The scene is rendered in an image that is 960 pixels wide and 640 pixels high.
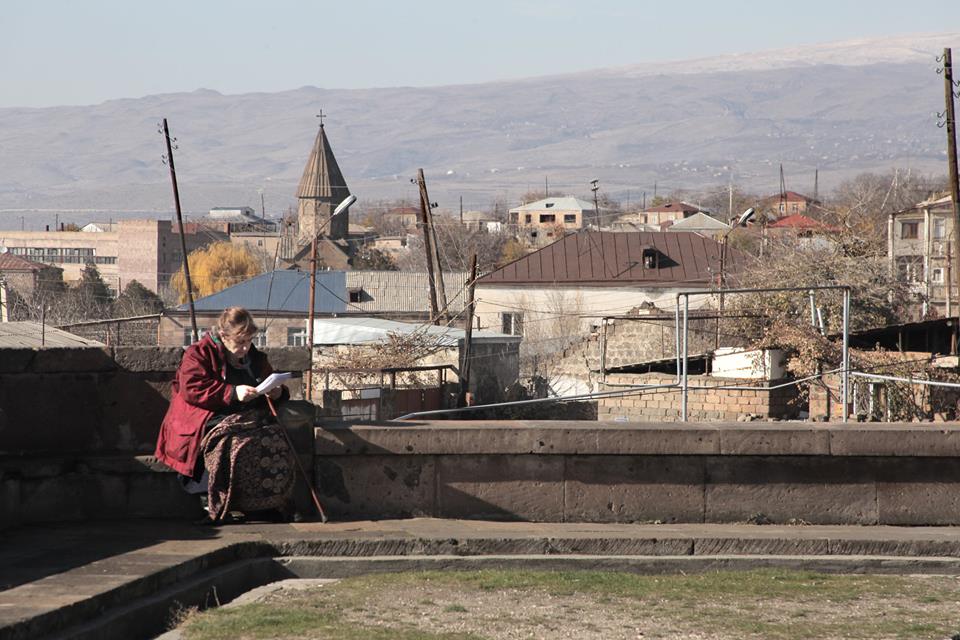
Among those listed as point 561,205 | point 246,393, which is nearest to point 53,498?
point 246,393

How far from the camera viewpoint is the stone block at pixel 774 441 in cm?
813

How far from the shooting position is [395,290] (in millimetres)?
74938

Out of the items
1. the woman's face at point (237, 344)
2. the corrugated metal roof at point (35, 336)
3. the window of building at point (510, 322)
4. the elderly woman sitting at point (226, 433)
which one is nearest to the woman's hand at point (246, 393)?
the elderly woman sitting at point (226, 433)

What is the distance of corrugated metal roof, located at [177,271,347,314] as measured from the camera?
65.8 m

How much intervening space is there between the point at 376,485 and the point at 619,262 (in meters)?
59.4

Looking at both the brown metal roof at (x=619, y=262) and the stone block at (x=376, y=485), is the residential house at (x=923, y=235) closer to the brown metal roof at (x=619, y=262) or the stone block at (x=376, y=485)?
the brown metal roof at (x=619, y=262)

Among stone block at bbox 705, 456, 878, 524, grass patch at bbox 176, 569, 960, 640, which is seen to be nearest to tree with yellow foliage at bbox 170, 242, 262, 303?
stone block at bbox 705, 456, 878, 524

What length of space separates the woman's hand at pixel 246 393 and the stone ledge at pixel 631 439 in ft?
2.17

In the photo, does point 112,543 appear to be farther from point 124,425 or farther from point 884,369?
point 884,369

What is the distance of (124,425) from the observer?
8234 millimetres

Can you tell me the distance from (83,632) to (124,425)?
9.20 ft

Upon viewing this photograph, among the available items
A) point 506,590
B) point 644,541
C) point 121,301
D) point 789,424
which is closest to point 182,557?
point 506,590

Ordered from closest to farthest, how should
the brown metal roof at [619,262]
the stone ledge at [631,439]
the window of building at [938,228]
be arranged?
the stone ledge at [631,439], the brown metal roof at [619,262], the window of building at [938,228]

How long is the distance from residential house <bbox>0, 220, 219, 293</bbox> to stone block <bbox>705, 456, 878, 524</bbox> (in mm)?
123574
